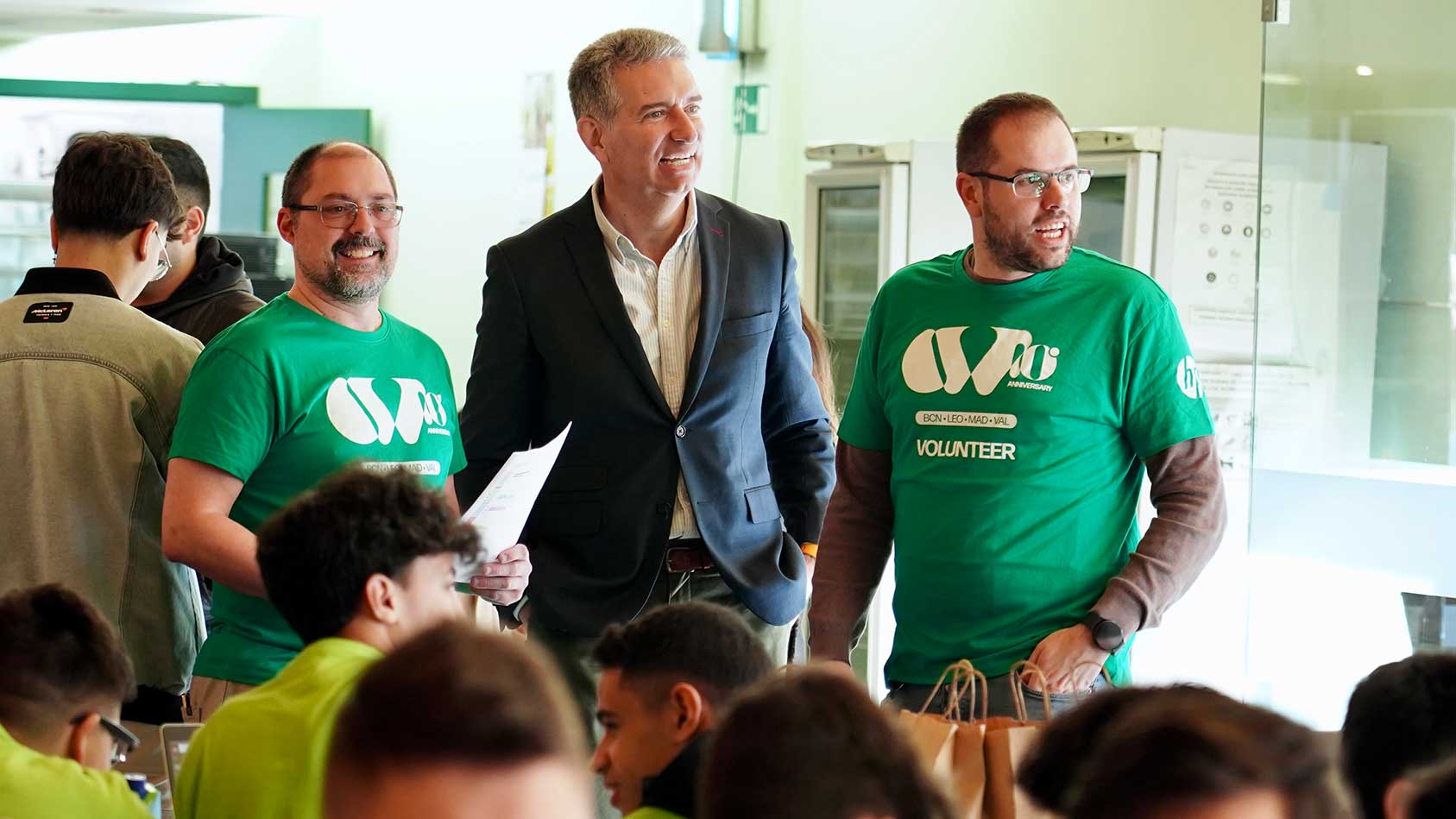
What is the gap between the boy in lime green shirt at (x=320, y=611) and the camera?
1.69 m

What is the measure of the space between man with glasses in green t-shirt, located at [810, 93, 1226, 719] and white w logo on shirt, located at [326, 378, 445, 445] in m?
0.74

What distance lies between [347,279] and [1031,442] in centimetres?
106

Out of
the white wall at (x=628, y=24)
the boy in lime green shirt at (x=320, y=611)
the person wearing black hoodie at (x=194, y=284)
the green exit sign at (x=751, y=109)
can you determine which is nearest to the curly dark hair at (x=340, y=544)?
the boy in lime green shirt at (x=320, y=611)

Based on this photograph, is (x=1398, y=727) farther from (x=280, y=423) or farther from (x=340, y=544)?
(x=280, y=423)

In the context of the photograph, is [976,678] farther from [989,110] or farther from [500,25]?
[500,25]

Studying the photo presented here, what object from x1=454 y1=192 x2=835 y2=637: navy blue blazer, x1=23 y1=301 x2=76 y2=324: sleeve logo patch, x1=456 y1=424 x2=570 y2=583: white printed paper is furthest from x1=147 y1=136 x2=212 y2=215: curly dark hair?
x1=456 y1=424 x2=570 y2=583: white printed paper

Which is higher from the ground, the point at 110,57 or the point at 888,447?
the point at 110,57

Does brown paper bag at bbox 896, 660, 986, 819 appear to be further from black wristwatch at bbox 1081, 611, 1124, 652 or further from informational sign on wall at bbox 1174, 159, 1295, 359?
informational sign on wall at bbox 1174, 159, 1295, 359

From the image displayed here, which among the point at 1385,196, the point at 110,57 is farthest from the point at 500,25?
the point at 1385,196

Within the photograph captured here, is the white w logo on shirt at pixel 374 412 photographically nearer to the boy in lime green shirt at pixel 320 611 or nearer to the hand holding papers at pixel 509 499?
the hand holding papers at pixel 509 499

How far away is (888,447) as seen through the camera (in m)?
2.61

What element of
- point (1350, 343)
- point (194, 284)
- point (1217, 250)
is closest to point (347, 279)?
point (194, 284)

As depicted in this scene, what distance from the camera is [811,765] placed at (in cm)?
117

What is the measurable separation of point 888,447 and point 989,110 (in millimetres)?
551
